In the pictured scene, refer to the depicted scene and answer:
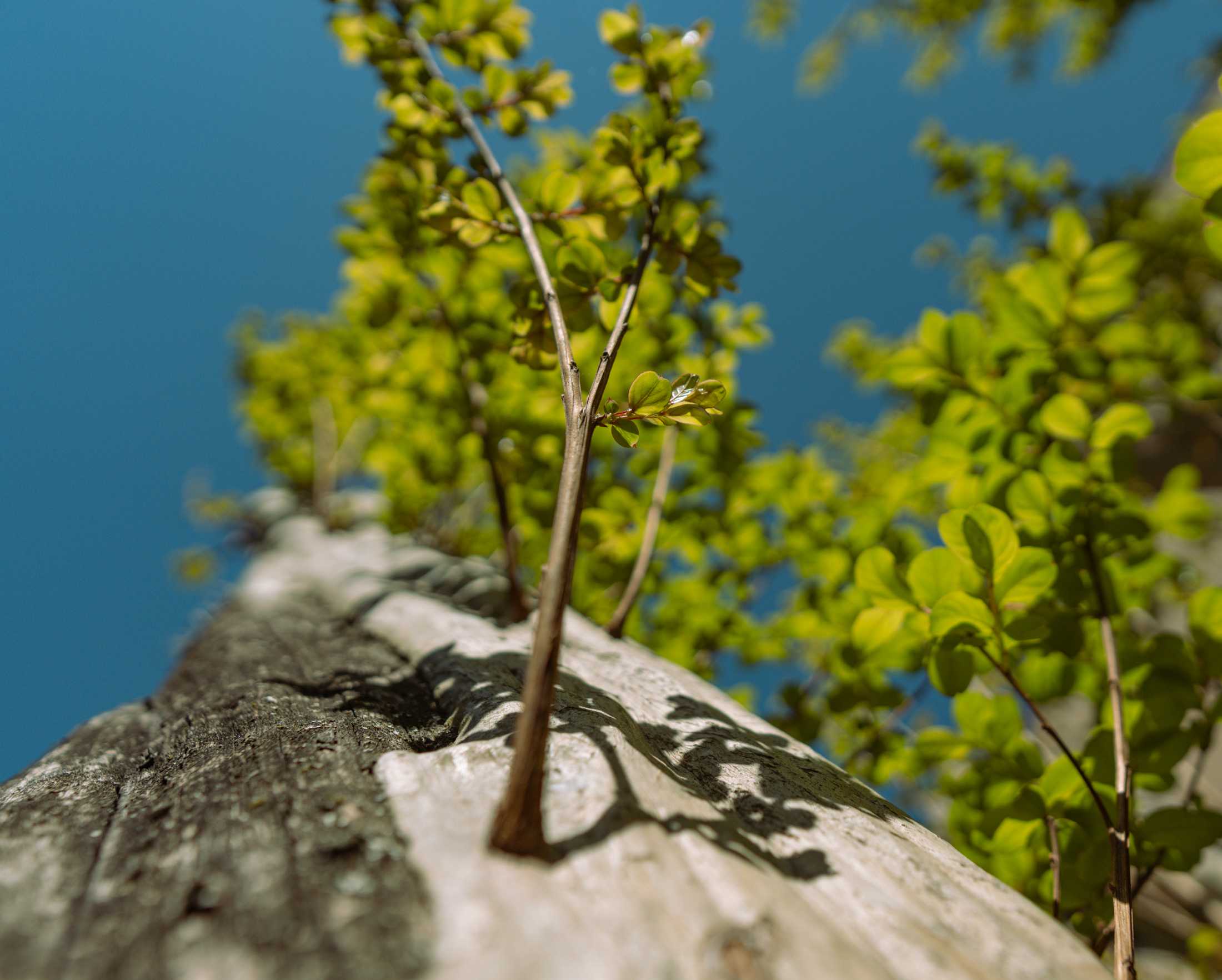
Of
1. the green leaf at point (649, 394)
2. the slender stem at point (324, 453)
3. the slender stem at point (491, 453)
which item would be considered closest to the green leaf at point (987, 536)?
the green leaf at point (649, 394)

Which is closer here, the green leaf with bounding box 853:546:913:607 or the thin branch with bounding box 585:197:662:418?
the thin branch with bounding box 585:197:662:418

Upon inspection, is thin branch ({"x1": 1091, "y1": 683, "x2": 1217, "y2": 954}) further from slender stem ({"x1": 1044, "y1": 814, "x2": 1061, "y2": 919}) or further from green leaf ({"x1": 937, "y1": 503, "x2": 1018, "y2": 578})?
green leaf ({"x1": 937, "y1": 503, "x2": 1018, "y2": 578})

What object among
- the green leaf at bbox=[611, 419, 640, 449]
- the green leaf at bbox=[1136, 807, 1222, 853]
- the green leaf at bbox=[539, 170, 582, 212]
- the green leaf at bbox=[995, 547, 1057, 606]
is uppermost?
the green leaf at bbox=[539, 170, 582, 212]

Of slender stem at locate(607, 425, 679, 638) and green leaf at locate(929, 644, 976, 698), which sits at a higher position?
slender stem at locate(607, 425, 679, 638)

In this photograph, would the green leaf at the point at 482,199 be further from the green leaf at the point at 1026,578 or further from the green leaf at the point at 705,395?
the green leaf at the point at 1026,578

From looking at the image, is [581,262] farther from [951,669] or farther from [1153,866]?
[1153,866]

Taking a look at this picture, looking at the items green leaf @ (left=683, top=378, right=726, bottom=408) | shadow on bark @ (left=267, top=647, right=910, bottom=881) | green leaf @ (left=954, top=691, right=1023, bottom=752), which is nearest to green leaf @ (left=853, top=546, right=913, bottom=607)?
green leaf @ (left=954, top=691, right=1023, bottom=752)
